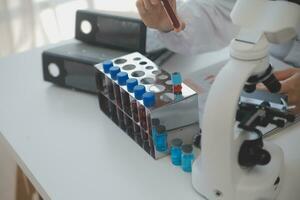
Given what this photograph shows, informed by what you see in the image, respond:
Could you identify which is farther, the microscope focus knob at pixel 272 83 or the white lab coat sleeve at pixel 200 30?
the white lab coat sleeve at pixel 200 30

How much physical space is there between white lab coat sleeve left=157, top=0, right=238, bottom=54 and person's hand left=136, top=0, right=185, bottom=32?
3cm

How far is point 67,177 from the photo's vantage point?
848mm

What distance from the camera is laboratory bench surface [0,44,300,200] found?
81 centimetres

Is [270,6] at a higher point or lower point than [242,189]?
higher

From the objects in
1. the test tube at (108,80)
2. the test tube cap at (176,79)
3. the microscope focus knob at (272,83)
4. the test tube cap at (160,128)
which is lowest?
the test tube cap at (160,128)

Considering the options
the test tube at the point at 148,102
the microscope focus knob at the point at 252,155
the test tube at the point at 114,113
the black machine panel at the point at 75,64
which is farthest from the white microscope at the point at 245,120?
the black machine panel at the point at 75,64

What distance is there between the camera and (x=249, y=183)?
0.74 meters

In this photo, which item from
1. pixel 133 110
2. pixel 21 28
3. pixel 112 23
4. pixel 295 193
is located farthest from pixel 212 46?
pixel 21 28

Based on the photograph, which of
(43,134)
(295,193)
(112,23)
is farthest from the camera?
(112,23)

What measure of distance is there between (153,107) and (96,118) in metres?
0.20

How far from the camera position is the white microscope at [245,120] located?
67cm

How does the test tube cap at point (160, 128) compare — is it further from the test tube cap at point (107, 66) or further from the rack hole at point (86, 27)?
the rack hole at point (86, 27)

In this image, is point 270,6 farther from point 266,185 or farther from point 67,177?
point 67,177

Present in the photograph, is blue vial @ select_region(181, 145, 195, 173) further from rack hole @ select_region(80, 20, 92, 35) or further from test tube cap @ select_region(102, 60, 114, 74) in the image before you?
rack hole @ select_region(80, 20, 92, 35)
